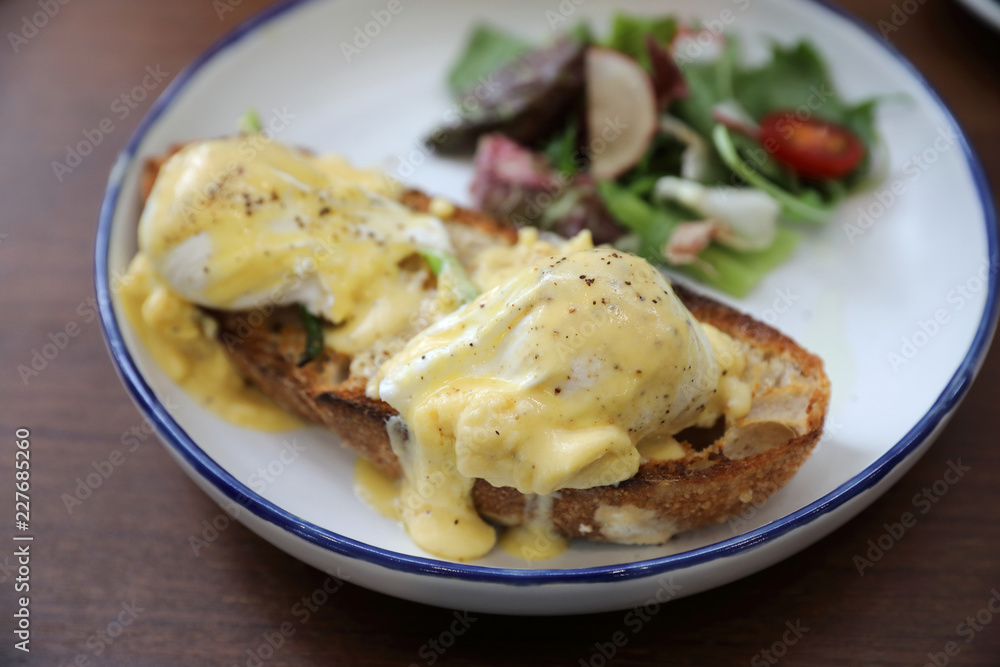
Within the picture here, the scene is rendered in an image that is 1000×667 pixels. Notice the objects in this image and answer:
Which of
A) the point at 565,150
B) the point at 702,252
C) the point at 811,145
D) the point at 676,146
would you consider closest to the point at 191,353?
the point at 565,150

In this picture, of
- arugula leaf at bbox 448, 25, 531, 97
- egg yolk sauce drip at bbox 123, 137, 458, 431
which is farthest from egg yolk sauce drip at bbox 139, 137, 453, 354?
arugula leaf at bbox 448, 25, 531, 97

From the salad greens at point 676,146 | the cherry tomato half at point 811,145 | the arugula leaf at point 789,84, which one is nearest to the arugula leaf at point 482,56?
the salad greens at point 676,146

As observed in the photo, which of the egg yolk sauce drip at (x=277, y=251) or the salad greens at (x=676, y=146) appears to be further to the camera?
the salad greens at (x=676, y=146)

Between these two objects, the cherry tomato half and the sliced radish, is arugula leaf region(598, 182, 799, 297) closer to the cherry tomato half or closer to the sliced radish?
the sliced radish

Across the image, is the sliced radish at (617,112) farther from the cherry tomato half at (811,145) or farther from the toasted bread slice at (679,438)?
the toasted bread slice at (679,438)

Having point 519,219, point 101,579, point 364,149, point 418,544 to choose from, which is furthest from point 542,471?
point 364,149

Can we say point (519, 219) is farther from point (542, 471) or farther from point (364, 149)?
point (542, 471)
